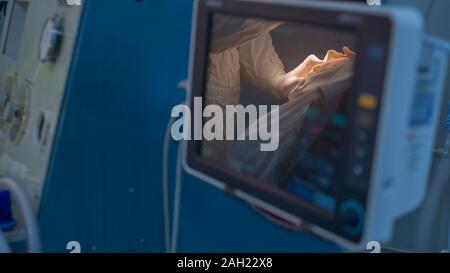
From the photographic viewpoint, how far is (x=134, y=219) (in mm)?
1289

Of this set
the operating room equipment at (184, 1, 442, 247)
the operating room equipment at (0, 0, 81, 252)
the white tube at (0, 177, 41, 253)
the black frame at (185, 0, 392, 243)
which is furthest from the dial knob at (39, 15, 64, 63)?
the operating room equipment at (184, 1, 442, 247)

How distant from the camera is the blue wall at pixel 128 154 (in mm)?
1137

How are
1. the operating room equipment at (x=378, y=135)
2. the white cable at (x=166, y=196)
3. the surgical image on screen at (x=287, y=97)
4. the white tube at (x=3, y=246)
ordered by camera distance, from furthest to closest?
the white cable at (x=166, y=196) → the white tube at (x=3, y=246) → the surgical image on screen at (x=287, y=97) → the operating room equipment at (x=378, y=135)

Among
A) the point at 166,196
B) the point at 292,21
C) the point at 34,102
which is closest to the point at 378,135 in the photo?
the point at 292,21

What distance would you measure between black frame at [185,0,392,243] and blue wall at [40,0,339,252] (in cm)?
30

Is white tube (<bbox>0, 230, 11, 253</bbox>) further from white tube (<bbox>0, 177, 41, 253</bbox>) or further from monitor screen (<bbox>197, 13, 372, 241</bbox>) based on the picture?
monitor screen (<bbox>197, 13, 372, 241</bbox>)

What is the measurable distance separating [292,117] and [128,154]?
1.64 feet

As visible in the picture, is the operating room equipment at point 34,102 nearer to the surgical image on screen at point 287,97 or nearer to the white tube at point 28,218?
the white tube at point 28,218

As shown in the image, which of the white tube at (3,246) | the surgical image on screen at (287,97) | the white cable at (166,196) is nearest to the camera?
the surgical image on screen at (287,97)

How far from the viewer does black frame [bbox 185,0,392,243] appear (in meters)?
0.62

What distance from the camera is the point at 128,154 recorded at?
49.3 inches

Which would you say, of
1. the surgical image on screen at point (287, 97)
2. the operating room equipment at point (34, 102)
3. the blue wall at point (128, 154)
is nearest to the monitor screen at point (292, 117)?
the surgical image on screen at point (287, 97)

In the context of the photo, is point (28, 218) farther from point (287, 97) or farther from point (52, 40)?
point (287, 97)
